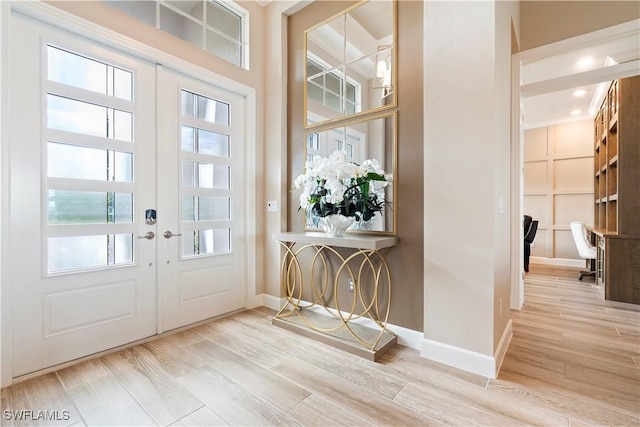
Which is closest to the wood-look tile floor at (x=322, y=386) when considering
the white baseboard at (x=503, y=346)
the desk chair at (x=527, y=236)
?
the white baseboard at (x=503, y=346)

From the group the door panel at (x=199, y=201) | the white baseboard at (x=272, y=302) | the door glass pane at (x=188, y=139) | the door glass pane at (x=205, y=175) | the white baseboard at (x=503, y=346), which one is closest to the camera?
the white baseboard at (x=503, y=346)

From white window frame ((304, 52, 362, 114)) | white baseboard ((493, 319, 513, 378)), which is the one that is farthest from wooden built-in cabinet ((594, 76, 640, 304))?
white window frame ((304, 52, 362, 114))

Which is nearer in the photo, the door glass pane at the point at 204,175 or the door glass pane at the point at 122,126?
the door glass pane at the point at 122,126

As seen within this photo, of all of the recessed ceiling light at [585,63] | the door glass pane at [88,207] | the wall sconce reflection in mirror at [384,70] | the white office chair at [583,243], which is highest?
the recessed ceiling light at [585,63]

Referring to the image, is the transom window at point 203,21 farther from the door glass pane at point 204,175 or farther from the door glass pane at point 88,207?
the door glass pane at point 88,207

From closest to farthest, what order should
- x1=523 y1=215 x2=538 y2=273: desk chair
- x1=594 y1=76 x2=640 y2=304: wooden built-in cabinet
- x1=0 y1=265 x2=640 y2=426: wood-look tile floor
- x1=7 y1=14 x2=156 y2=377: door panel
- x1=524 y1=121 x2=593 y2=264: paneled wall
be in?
x1=0 y1=265 x2=640 y2=426: wood-look tile floor
x1=7 y1=14 x2=156 y2=377: door panel
x1=594 y1=76 x2=640 y2=304: wooden built-in cabinet
x1=523 y1=215 x2=538 y2=273: desk chair
x1=524 y1=121 x2=593 y2=264: paneled wall

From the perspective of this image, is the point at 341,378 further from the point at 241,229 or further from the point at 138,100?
the point at 138,100

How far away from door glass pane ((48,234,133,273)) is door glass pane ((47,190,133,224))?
0.12 metres

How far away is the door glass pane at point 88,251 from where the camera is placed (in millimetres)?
2016

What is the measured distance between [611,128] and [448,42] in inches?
141

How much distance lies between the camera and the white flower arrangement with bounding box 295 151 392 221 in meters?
2.34

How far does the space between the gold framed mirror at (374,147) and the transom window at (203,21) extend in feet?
4.28

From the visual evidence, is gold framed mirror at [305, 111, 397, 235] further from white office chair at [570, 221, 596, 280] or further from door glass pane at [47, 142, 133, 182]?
white office chair at [570, 221, 596, 280]

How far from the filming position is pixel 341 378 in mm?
1896
